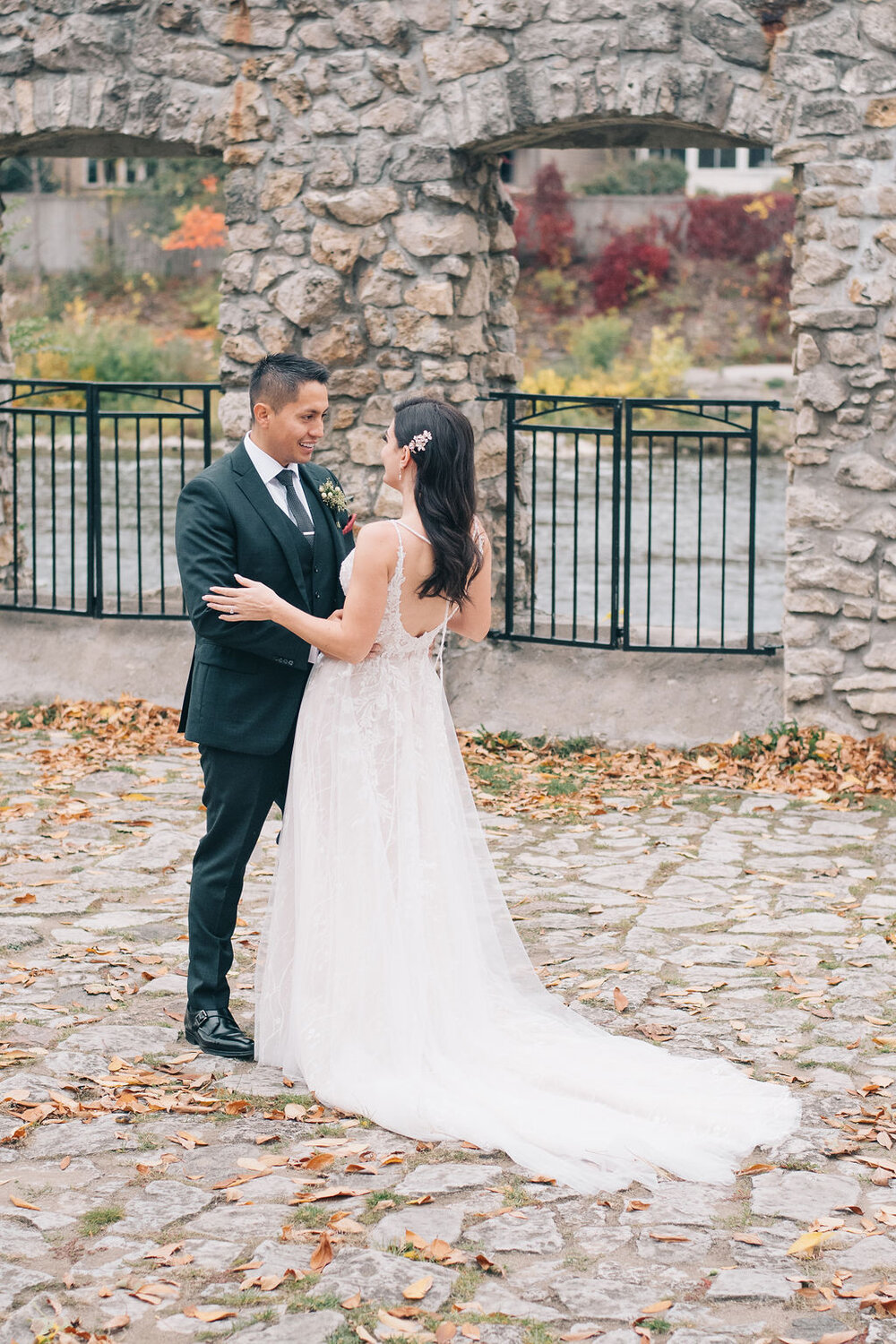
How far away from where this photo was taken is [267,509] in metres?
4.46

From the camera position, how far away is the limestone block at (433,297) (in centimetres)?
815

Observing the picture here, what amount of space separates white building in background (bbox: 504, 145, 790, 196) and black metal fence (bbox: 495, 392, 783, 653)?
9135 millimetres

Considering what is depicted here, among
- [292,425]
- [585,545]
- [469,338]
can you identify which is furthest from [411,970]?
[585,545]

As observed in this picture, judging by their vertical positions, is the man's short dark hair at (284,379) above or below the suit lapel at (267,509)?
above

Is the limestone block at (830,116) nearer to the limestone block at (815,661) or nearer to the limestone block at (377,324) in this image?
the limestone block at (377,324)

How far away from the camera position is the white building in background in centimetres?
3162

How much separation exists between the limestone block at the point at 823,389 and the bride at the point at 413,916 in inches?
139

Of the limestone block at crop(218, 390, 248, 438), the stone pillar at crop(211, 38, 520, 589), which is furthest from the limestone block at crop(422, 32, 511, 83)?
the limestone block at crop(218, 390, 248, 438)

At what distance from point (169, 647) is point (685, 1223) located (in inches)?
236

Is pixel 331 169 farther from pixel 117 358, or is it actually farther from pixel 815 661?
pixel 117 358

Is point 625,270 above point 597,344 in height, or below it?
above

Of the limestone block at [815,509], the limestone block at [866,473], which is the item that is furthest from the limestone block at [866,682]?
the limestone block at [866,473]

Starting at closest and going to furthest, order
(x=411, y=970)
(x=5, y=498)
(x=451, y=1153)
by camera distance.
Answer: (x=451, y=1153)
(x=411, y=970)
(x=5, y=498)

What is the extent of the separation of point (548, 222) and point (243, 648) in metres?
26.9
